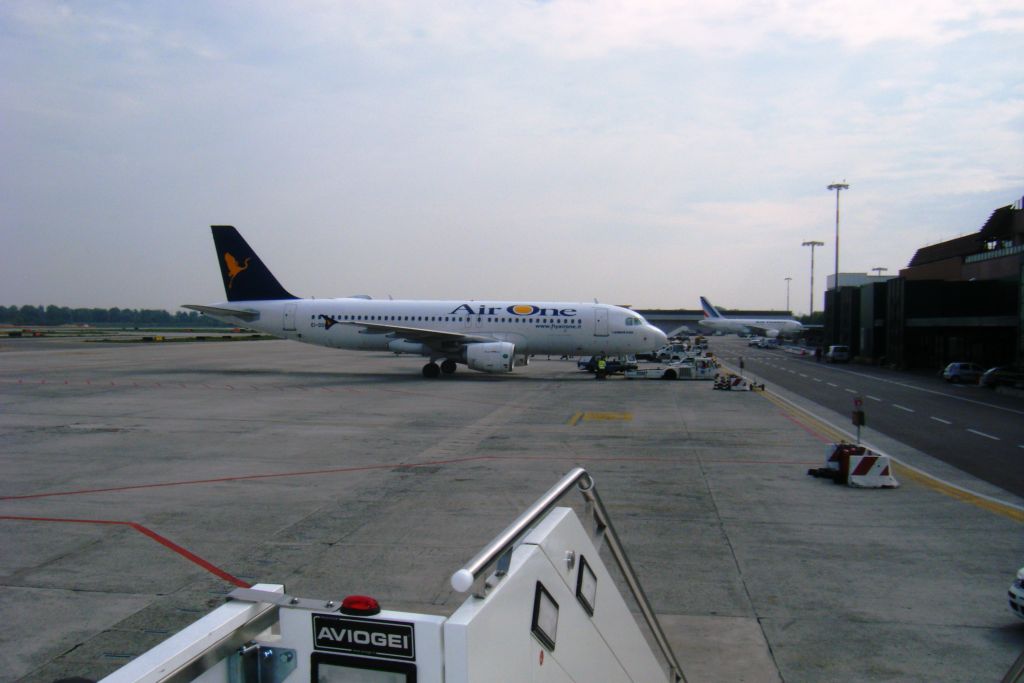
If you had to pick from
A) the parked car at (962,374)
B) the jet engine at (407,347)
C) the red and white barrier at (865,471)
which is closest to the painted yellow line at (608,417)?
the red and white barrier at (865,471)

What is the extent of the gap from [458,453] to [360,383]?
Answer: 59.2 feet

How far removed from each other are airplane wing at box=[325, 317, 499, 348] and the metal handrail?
97.9 feet

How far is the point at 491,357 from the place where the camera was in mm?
34219

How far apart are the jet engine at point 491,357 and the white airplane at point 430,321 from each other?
101cm

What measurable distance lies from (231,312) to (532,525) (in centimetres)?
3788

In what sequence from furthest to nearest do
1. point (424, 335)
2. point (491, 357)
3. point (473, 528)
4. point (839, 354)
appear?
point (839, 354) → point (424, 335) → point (491, 357) → point (473, 528)

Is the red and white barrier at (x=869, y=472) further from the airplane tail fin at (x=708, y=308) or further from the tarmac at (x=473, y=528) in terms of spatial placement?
the airplane tail fin at (x=708, y=308)

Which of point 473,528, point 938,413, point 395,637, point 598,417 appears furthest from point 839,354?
point 395,637

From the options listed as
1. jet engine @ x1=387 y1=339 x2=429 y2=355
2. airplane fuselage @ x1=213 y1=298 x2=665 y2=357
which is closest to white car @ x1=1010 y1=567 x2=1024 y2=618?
airplane fuselage @ x1=213 y1=298 x2=665 y2=357

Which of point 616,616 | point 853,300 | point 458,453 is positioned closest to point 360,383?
point 458,453

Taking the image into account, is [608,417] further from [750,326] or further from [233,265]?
[750,326]

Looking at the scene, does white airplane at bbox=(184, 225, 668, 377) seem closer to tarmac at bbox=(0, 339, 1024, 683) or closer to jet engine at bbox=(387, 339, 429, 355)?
jet engine at bbox=(387, 339, 429, 355)

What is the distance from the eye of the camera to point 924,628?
7461mm

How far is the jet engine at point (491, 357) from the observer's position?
34.2 metres
